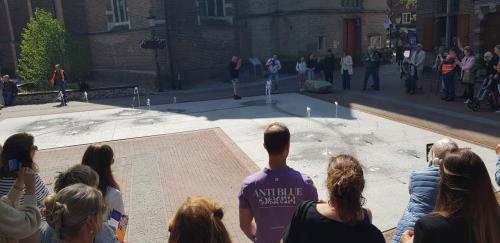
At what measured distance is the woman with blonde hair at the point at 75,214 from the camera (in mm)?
2600

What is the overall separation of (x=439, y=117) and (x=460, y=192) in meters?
10.9

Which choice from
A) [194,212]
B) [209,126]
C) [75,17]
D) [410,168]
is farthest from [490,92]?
[75,17]

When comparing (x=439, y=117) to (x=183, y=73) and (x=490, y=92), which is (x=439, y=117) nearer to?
(x=490, y=92)

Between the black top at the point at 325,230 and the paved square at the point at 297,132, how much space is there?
3622 millimetres

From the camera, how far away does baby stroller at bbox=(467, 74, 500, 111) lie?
12.9 metres

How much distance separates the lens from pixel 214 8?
26.7m

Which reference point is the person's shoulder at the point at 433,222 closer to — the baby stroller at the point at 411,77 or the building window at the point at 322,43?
the baby stroller at the point at 411,77

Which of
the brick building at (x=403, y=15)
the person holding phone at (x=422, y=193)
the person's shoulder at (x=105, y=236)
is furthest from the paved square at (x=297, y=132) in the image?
the brick building at (x=403, y=15)

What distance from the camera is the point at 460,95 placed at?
16.0m

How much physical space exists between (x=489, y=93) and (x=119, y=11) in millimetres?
21747

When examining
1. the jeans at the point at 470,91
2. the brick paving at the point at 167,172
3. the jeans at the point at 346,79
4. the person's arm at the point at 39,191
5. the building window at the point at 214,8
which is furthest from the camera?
the building window at the point at 214,8

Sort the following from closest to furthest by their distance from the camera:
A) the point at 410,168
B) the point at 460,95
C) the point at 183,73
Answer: the point at 410,168 → the point at 460,95 → the point at 183,73

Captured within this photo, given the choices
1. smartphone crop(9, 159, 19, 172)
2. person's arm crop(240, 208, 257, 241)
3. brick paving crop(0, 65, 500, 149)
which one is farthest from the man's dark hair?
brick paving crop(0, 65, 500, 149)

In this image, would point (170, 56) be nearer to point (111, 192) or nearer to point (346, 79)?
point (346, 79)
